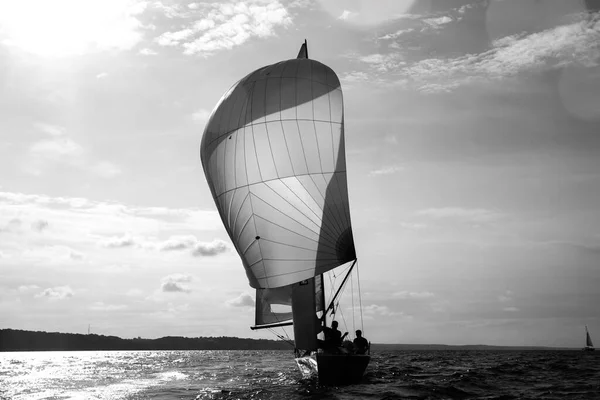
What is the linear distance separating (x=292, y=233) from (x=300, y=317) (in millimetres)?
4828

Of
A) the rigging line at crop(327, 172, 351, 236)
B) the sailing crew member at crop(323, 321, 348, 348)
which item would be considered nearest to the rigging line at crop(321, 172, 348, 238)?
the rigging line at crop(327, 172, 351, 236)

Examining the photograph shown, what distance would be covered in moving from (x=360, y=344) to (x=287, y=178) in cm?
708

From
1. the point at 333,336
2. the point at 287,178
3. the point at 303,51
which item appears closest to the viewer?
the point at 287,178

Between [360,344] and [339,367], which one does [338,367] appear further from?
[360,344]

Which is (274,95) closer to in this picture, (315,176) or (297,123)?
(297,123)

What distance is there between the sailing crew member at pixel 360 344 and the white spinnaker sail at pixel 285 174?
3524mm

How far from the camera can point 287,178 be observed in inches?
787

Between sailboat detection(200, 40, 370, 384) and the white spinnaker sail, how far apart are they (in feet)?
0.11

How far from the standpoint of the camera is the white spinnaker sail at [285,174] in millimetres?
19953

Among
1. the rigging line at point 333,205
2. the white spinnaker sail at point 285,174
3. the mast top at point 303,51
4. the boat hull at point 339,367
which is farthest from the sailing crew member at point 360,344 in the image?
the mast top at point 303,51

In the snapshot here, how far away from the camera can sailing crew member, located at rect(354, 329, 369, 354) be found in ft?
71.2

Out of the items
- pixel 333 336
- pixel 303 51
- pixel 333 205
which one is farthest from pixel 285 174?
pixel 303 51

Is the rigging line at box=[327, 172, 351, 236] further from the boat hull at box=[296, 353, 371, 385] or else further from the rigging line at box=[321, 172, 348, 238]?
the boat hull at box=[296, 353, 371, 385]

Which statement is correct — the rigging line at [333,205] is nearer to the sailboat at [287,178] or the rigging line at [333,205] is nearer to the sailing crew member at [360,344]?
the sailboat at [287,178]
